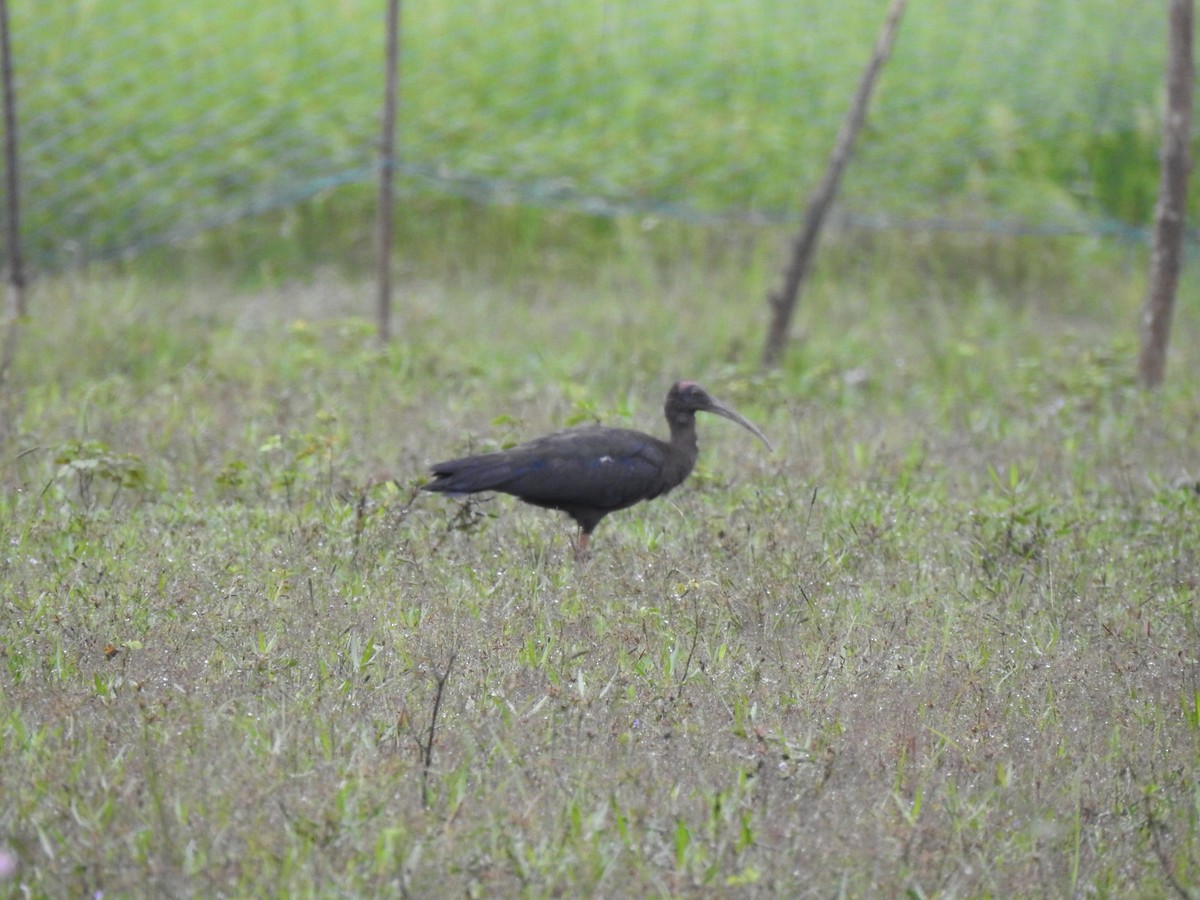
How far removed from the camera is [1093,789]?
479 cm

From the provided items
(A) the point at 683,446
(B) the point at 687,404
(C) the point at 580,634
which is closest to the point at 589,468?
(A) the point at 683,446

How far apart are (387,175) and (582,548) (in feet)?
15.4

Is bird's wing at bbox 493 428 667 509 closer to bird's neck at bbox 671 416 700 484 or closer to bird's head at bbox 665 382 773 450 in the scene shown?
bird's neck at bbox 671 416 700 484

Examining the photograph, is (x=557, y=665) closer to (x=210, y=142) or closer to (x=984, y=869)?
(x=984, y=869)

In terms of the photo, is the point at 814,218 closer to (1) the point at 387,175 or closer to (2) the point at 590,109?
(1) the point at 387,175

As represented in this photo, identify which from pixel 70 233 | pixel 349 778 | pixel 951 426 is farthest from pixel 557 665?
pixel 70 233

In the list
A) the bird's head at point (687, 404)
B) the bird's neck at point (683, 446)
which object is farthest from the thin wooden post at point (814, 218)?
the bird's neck at point (683, 446)

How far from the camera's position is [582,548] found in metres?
6.89

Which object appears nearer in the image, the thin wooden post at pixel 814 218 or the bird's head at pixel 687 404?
the bird's head at pixel 687 404

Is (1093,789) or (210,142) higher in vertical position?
(1093,789)

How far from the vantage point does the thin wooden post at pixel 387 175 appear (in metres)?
10.7

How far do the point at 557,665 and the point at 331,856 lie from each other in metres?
1.58

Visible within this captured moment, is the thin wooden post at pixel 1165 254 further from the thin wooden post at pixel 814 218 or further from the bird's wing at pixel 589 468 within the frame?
the bird's wing at pixel 589 468

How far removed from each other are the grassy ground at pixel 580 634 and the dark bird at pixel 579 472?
19cm
